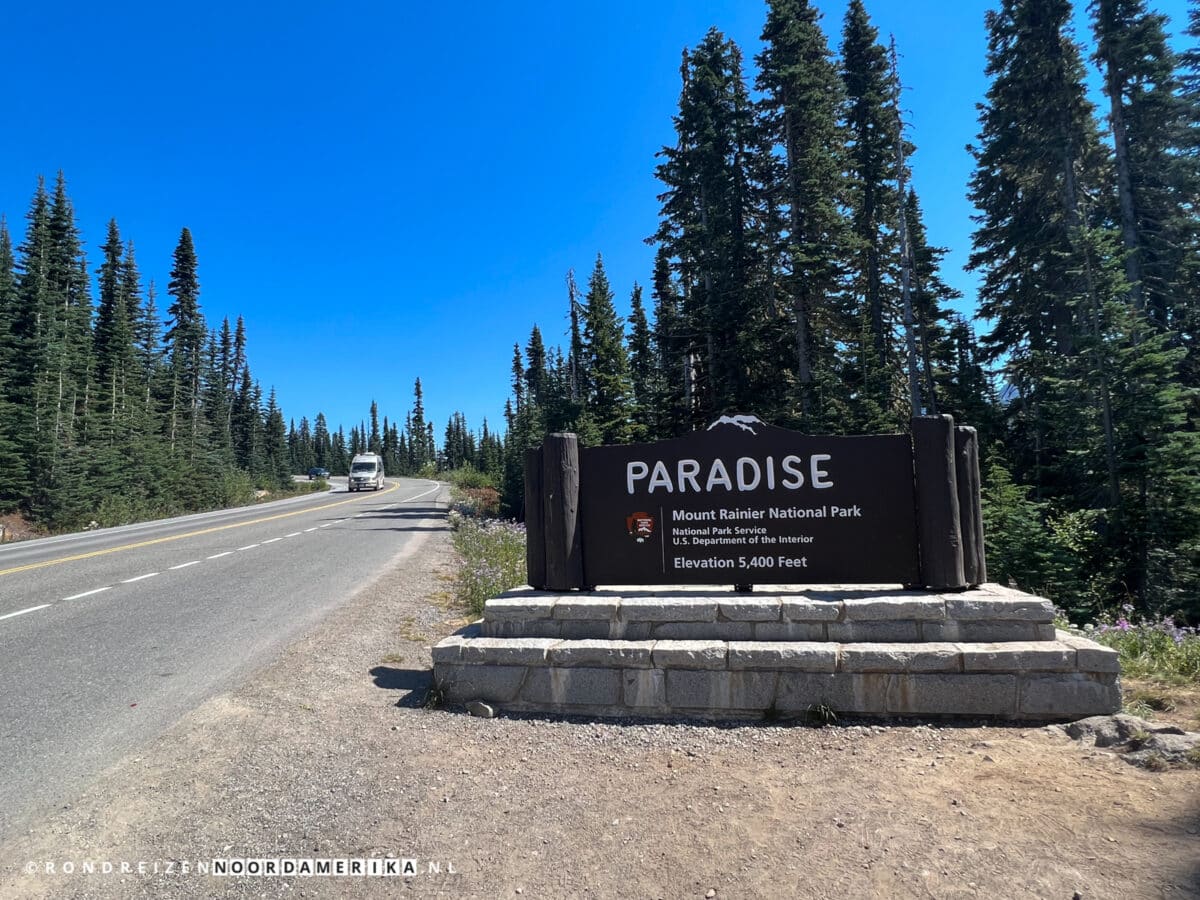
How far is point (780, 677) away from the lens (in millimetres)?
4273

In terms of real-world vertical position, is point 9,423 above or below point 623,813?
above

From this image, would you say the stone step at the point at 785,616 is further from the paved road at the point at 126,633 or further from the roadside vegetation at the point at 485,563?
the paved road at the point at 126,633

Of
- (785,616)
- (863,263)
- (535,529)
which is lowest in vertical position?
(785,616)

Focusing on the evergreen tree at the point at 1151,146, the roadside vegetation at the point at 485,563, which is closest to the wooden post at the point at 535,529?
the roadside vegetation at the point at 485,563

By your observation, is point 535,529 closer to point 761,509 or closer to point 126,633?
point 761,509

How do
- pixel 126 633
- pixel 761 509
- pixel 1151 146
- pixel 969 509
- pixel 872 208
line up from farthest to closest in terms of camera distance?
pixel 872 208 < pixel 1151 146 < pixel 126 633 < pixel 761 509 < pixel 969 509

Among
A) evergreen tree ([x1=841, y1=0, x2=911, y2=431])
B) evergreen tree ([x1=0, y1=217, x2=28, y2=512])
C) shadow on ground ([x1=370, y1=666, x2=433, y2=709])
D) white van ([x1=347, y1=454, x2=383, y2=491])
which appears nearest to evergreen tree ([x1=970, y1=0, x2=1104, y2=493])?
evergreen tree ([x1=841, y1=0, x2=911, y2=431])

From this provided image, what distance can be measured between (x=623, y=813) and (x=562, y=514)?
8.11 feet

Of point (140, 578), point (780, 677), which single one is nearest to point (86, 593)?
point (140, 578)

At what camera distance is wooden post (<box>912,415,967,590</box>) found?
15.3 ft

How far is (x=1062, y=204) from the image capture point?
2261 cm

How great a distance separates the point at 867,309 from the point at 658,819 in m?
23.7

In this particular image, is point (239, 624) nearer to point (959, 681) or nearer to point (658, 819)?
point (658, 819)

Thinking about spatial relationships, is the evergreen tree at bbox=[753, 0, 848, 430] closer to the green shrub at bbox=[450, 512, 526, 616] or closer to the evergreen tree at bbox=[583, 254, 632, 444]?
the evergreen tree at bbox=[583, 254, 632, 444]
